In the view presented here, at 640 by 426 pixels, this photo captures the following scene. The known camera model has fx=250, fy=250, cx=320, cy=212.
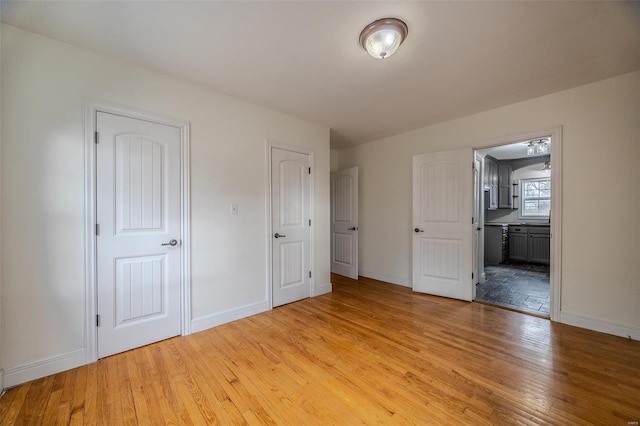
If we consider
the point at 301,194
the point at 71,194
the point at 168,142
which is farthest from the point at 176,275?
the point at 301,194

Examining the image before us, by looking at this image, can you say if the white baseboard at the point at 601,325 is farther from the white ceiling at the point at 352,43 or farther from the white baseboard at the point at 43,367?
the white baseboard at the point at 43,367

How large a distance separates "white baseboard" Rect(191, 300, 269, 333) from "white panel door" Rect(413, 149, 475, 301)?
2322 mm

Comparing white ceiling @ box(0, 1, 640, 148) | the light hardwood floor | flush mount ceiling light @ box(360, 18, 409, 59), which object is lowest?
the light hardwood floor

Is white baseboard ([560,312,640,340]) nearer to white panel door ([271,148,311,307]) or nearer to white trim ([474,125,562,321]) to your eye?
white trim ([474,125,562,321])

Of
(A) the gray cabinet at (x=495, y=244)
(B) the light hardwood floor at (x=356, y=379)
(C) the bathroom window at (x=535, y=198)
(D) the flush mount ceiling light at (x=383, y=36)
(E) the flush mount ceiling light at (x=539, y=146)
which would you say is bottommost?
(B) the light hardwood floor at (x=356, y=379)

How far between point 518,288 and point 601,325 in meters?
1.37

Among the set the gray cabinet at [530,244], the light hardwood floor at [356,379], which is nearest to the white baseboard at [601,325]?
the light hardwood floor at [356,379]

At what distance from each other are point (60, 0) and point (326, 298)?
11.9ft

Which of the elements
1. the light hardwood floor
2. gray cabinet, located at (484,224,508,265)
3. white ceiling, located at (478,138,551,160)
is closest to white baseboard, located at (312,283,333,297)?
the light hardwood floor

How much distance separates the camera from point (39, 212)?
182 centimetres

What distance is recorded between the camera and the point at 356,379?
5.87 ft

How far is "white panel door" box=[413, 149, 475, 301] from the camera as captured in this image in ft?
11.0

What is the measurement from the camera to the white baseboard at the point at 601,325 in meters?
2.34

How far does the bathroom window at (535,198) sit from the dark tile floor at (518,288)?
1.46 meters
